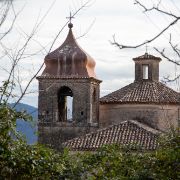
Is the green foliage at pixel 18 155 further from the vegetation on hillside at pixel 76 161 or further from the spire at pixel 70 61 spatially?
the spire at pixel 70 61

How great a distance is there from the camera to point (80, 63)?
1427 inches

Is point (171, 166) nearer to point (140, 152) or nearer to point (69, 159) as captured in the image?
point (69, 159)

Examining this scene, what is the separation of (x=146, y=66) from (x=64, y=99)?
4669 mm

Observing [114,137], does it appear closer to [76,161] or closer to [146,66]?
[146,66]

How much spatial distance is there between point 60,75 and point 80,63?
4.15 feet

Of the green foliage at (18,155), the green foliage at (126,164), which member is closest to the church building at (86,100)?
the green foliage at (126,164)

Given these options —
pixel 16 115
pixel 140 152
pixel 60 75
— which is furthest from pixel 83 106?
pixel 16 115

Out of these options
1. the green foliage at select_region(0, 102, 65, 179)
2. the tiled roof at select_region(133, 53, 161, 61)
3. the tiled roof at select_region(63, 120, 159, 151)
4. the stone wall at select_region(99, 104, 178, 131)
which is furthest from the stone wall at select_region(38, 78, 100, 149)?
the green foliage at select_region(0, 102, 65, 179)

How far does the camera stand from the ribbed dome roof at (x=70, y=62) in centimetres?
3588

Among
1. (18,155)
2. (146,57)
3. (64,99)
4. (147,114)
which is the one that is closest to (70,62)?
(64,99)

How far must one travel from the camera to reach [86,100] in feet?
116

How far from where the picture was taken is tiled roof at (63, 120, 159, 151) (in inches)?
1227

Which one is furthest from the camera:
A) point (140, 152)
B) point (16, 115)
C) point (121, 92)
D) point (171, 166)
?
point (121, 92)

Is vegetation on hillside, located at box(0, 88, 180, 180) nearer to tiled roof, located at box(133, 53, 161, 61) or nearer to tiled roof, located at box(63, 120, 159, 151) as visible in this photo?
tiled roof, located at box(63, 120, 159, 151)
